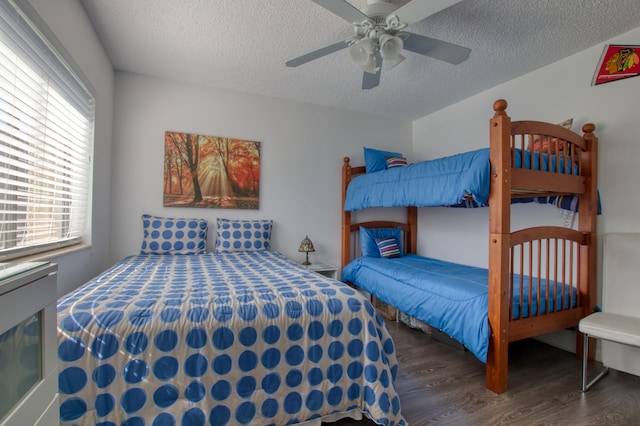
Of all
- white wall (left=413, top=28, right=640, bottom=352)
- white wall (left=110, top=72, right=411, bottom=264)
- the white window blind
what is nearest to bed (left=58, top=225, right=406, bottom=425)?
the white window blind

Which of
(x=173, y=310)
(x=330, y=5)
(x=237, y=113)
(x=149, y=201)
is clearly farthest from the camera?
(x=237, y=113)

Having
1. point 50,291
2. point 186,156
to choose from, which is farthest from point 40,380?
point 186,156

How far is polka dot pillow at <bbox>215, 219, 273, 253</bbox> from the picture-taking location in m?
2.91

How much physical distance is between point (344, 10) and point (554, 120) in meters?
2.15

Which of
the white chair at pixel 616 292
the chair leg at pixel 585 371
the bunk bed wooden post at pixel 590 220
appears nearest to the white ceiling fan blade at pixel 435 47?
the bunk bed wooden post at pixel 590 220

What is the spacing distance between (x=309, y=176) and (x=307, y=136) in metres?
0.49

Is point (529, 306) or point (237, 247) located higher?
point (237, 247)

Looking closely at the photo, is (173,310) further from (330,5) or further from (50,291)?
(330,5)

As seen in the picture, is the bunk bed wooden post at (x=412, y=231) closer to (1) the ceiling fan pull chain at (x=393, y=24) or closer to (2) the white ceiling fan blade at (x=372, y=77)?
(2) the white ceiling fan blade at (x=372, y=77)

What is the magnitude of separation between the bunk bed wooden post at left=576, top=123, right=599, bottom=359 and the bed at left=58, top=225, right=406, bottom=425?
175 cm

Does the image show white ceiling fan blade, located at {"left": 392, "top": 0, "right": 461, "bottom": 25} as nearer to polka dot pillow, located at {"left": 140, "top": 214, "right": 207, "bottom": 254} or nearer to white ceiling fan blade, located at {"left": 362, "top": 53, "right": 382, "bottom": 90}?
white ceiling fan blade, located at {"left": 362, "top": 53, "right": 382, "bottom": 90}

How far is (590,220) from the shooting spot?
2.14 metres

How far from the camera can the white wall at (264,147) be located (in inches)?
109

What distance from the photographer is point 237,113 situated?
3.15 meters
